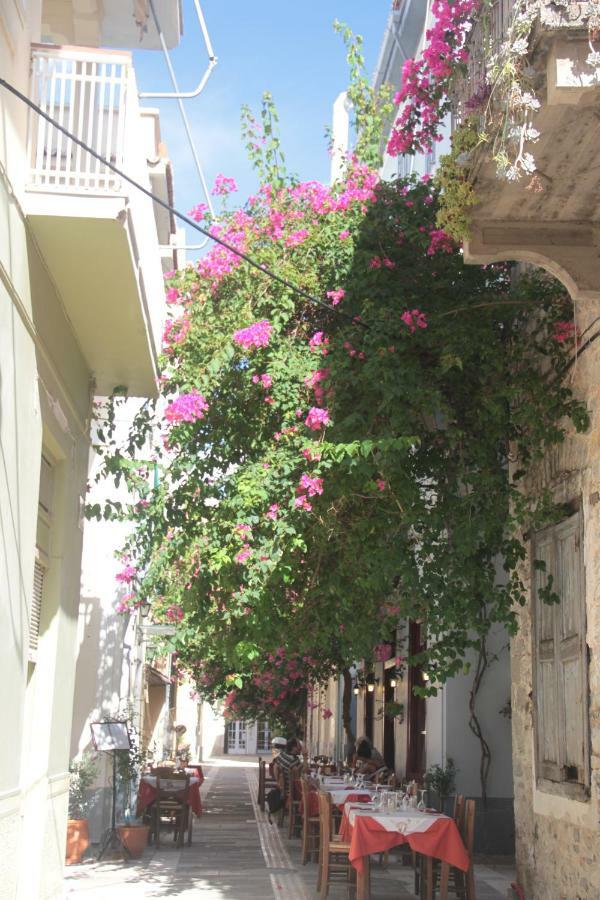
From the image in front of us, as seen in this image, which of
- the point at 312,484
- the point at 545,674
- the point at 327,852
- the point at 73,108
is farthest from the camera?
the point at 327,852

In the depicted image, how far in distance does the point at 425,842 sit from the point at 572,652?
99.2 inches

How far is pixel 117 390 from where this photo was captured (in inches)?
400

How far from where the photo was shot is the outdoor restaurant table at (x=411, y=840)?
938cm

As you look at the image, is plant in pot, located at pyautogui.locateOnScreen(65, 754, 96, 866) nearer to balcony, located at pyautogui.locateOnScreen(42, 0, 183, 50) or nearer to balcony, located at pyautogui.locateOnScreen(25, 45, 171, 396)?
balcony, located at pyautogui.locateOnScreen(25, 45, 171, 396)

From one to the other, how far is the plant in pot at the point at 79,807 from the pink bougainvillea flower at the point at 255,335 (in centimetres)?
620

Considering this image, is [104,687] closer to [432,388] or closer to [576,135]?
[432,388]

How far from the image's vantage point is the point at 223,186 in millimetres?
10711

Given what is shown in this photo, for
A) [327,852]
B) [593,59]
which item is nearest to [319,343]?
[593,59]

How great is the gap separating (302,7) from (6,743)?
8027 mm

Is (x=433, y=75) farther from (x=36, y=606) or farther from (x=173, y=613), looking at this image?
(x=173, y=613)

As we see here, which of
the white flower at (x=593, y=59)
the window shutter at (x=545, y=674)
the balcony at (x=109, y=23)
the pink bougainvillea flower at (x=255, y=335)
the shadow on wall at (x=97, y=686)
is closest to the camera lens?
the white flower at (x=593, y=59)

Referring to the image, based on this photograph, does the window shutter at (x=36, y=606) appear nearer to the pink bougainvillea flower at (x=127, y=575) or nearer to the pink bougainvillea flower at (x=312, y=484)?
the pink bougainvillea flower at (x=312, y=484)

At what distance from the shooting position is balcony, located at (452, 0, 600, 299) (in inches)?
217

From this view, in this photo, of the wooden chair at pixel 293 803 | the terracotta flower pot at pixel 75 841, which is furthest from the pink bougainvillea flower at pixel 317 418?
the wooden chair at pixel 293 803
